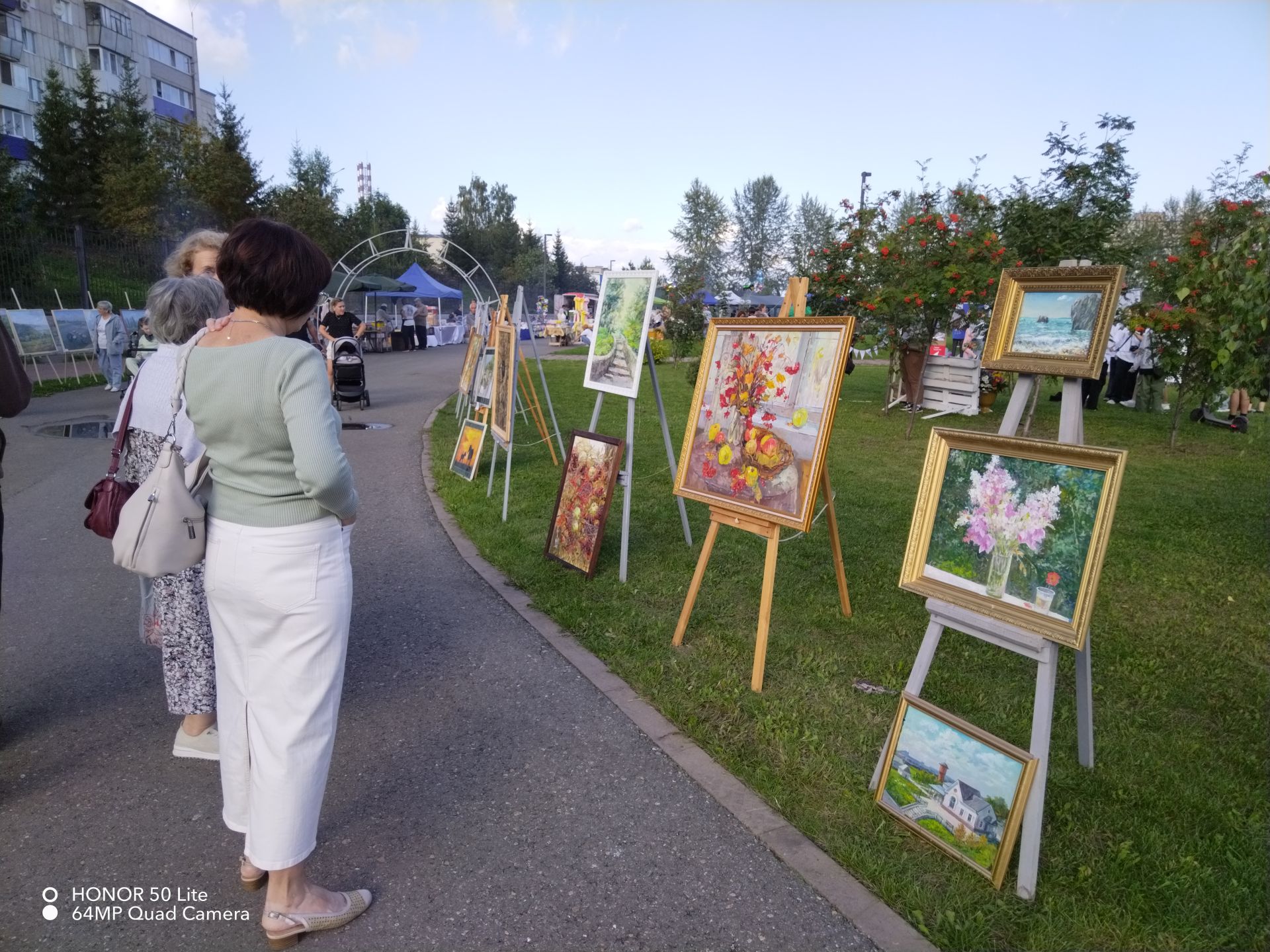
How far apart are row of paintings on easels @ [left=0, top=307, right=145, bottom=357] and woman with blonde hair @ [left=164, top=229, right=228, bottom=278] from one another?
13.6 m

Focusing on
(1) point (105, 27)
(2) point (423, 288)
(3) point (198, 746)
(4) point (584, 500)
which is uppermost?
(1) point (105, 27)

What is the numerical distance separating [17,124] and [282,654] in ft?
189

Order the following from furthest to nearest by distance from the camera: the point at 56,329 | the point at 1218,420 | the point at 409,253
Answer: the point at 409,253 < the point at 56,329 < the point at 1218,420

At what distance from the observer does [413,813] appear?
3.06 meters

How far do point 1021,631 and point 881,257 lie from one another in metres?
10.4

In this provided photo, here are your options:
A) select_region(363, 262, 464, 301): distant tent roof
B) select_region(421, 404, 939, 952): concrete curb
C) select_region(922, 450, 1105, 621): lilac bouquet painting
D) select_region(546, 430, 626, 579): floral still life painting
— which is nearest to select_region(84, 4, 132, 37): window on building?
select_region(363, 262, 464, 301): distant tent roof

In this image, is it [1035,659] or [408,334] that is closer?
[1035,659]

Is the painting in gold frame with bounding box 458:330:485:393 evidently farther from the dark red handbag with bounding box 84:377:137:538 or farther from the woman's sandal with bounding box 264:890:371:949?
the woman's sandal with bounding box 264:890:371:949

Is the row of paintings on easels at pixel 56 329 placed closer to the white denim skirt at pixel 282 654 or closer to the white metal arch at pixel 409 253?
the white metal arch at pixel 409 253

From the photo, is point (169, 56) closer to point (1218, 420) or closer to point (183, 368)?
point (1218, 420)

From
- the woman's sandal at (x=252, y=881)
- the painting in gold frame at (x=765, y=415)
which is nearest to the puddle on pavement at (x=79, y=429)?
the painting in gold frame at (x=765, y=415)

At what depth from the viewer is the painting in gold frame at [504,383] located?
722cm

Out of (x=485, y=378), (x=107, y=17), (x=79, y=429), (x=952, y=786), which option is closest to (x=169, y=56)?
(x=107, y=17)

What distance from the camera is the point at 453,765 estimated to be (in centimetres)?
339
